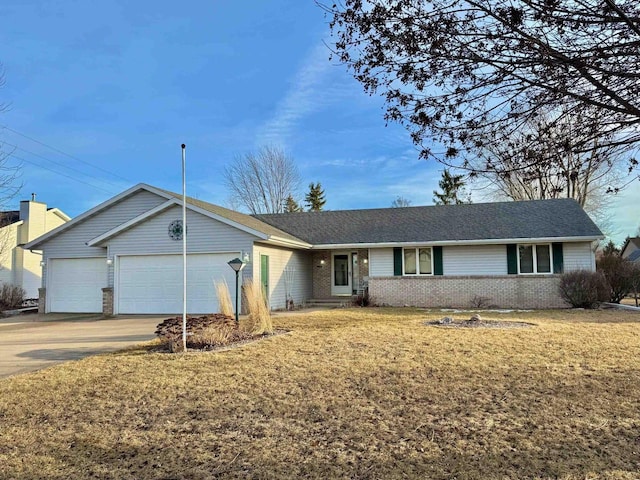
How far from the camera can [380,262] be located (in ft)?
61.9

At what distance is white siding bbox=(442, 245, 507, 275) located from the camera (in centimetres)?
1767

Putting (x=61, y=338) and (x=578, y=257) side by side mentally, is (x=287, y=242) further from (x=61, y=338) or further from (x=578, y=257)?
(x=578, y=257)

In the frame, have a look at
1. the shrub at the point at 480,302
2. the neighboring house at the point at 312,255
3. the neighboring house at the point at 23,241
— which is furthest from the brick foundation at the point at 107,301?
the shrub at the point at 480,302

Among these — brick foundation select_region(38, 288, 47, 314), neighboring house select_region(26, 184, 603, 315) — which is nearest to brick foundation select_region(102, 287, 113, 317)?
neighboring house select_region(26, 184, 603, 315)

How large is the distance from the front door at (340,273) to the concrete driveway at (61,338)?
7655 mm

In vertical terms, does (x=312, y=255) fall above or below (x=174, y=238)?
below

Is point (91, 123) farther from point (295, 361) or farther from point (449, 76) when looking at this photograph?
point (449, 76)

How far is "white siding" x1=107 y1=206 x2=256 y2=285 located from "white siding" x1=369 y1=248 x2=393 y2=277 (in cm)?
572

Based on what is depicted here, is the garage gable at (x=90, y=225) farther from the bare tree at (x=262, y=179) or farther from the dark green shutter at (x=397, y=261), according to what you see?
the bare tree at (x=262, y=179)

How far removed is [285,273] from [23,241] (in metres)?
16.3

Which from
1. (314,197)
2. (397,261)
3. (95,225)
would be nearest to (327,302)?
(397,261)

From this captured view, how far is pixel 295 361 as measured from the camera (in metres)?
7.05

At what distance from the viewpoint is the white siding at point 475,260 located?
17672mm

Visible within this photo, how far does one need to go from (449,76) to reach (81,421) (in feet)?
15.9
